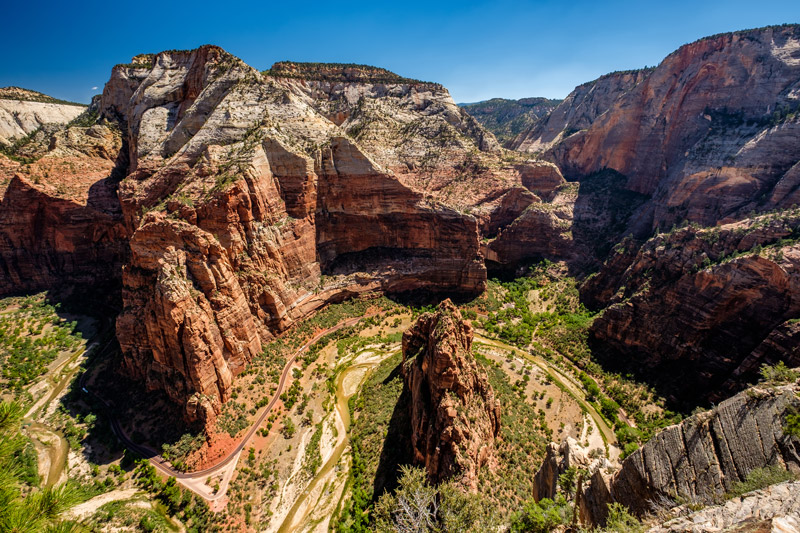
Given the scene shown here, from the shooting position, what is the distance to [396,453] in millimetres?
28891

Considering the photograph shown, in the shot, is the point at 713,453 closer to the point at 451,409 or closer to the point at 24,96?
the point at 451,409

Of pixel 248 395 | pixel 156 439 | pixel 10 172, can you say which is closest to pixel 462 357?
pixel 248 395

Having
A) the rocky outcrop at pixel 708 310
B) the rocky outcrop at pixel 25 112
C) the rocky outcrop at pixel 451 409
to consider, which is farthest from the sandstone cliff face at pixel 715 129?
the rocky outcrop at pixel 25 112

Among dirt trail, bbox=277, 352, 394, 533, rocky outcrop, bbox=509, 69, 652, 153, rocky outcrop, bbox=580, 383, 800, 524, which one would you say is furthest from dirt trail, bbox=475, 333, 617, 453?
rocky outcrop, bbox=509, 69, 652, 153

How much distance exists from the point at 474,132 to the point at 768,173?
184 ft

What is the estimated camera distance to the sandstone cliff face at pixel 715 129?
48219 mm

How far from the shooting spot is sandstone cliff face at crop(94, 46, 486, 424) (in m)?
35.4

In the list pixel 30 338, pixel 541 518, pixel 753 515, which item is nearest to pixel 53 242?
pixel 30 338

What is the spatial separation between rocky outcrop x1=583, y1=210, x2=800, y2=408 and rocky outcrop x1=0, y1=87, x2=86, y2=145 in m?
129

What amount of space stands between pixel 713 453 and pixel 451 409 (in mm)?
13982

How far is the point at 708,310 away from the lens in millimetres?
36781

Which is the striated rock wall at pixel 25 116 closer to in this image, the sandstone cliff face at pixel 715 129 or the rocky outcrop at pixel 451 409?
the rocky outcrop at pixel 451 409

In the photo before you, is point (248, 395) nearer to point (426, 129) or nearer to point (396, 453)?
point (396, 453)

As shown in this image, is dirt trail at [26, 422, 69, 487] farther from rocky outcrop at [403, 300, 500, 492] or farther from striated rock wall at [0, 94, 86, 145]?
striated rock wall at [0, 94, 86, 145]
